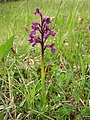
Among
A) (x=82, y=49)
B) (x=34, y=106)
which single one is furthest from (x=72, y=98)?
(x=82, y=49)

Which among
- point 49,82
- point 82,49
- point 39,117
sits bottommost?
point 39,117

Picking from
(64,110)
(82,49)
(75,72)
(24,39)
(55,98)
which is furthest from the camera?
(24,39)

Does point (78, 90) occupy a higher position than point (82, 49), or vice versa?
point (82, 49)

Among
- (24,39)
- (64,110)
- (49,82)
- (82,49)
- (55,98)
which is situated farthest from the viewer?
(24,39)

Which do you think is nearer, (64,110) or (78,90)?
(64,110)

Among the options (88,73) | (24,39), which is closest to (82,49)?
(88,73)

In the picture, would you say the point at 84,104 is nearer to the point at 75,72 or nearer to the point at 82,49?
the point at 75,72

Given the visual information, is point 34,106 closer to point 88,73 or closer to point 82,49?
point 88,73

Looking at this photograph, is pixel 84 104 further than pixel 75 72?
No

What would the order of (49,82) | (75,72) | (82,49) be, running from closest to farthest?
(49,82)
(75,72)
(82,49)
